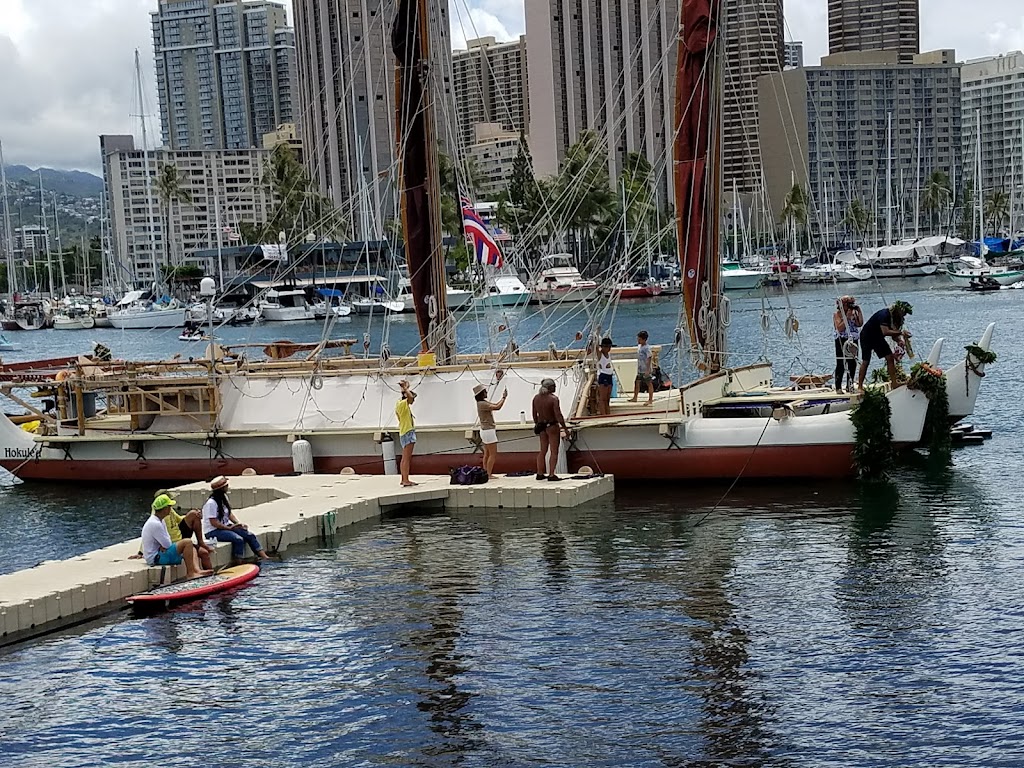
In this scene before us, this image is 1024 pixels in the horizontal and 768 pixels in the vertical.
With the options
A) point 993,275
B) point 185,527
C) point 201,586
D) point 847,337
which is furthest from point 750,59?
point 993,275

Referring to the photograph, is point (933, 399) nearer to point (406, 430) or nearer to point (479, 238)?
point (406, 430)

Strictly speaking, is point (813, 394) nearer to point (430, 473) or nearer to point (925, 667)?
point (430, 473)

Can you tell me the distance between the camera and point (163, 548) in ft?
76.2

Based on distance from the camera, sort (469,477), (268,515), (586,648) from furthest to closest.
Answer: (469,477), (268,515), (586,648)

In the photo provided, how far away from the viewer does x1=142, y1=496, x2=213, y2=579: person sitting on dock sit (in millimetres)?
23188

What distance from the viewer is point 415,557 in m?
25.0

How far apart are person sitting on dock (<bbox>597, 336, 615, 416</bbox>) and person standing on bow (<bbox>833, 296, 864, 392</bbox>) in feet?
16.5

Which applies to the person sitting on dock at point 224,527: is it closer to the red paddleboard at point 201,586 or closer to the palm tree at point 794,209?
the red paddleboard at point 201,586

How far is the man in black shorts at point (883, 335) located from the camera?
30.1m

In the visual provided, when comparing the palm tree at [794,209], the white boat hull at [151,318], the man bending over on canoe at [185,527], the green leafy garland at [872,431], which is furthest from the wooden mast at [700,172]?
the palm tree at [794,209]

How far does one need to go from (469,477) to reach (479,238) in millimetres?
14917

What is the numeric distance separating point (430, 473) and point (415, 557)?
7.32 metres

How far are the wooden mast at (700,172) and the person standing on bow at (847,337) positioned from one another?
9.68ft

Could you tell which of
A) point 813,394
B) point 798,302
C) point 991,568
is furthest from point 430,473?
point 798,302
